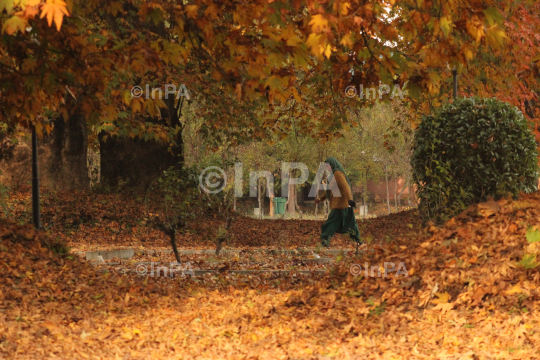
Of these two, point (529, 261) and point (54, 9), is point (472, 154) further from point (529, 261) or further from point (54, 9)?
point (54, 9)

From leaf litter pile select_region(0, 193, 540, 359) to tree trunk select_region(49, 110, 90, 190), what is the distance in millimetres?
9426

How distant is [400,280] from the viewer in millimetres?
6582

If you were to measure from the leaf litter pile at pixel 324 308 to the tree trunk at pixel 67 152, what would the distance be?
30.9ft

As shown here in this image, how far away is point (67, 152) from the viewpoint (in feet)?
57.0

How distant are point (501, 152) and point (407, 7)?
21.0ft

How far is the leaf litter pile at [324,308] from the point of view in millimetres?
5184

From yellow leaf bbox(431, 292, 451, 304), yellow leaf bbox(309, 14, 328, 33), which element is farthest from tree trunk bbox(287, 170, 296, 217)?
yellow leaf bbox(309, 14, 328, 33)

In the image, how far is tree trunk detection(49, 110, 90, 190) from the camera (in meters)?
17.3

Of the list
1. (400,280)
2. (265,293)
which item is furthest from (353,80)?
(265,293)

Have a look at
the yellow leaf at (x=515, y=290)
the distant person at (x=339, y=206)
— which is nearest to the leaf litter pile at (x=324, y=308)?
the yellow leaf at (x=515, y=290)

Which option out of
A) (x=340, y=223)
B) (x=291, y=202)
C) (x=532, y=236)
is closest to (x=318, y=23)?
(x=532, y=236)

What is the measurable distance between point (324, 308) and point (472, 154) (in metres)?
4.51

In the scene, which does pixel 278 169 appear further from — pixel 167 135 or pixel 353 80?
pixel 353 80

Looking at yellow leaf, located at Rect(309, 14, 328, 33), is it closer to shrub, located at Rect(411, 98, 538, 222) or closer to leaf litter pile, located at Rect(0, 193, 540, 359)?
leaf litter pile, located at Rect(0, 193, 540, 359)
